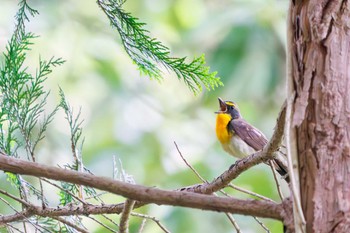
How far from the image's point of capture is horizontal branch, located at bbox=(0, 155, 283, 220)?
36.6 inches

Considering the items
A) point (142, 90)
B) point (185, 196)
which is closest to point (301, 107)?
point (185, 196)

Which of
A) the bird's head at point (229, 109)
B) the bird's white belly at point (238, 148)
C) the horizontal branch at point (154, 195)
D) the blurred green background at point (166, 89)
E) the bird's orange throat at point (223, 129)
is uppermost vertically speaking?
the blurred green background at point (166, 89)

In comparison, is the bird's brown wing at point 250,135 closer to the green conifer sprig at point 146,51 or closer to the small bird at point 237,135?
the small bird at point 237,135

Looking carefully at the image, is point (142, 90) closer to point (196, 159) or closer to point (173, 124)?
point (173, 124)

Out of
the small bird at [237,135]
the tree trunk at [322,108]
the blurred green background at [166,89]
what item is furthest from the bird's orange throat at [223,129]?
the tree trunk at [322,108]

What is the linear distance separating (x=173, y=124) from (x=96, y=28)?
51.8 inches

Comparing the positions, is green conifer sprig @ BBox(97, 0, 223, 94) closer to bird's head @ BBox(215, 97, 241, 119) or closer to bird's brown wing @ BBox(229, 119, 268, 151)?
bird's brown wing @ BBox(229, 119, 268, 151)

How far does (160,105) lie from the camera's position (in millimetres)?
6406

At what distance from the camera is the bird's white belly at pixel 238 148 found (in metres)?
3.24

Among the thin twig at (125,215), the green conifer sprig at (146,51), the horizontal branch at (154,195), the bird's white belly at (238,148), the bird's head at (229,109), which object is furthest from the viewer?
the bird's head at (229,109)

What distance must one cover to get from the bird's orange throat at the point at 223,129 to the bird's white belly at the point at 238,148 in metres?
0.03

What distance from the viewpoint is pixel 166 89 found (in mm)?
6539

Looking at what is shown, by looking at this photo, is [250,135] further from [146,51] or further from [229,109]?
[146,51]

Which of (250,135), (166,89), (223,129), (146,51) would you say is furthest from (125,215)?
(166,89)
